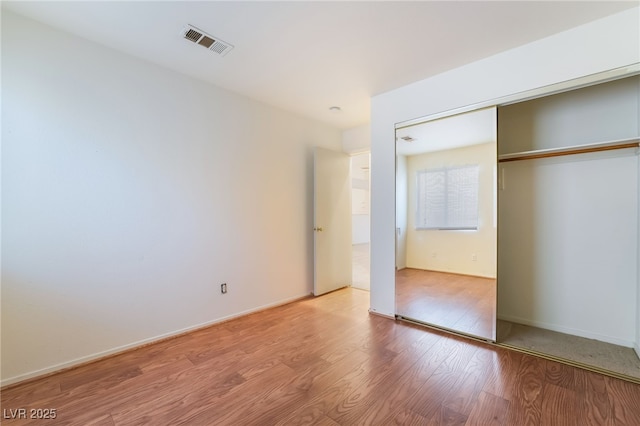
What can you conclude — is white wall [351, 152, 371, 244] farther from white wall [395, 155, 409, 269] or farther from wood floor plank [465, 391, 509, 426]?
wood floor plank [465, 391, 509, 426]

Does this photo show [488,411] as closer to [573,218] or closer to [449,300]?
[449,300]

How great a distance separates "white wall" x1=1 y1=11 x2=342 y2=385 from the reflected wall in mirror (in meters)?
1.74

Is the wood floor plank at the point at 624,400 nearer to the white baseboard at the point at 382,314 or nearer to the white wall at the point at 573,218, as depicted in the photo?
the white wall at the point at 573,218

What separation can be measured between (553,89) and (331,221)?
9.45ft

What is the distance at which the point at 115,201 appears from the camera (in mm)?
Answer: 2305

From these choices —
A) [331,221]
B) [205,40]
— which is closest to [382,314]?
[331,221]

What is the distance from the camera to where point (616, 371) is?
1.94 m

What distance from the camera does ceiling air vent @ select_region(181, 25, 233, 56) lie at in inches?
80.8

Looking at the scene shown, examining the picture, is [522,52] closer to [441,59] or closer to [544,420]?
[441,59]

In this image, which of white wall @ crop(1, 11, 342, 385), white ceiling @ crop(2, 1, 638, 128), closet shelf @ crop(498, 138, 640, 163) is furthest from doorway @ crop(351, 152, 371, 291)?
white ceiling @ crop(2, 1, 638, 128)

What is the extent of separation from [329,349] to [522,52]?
3.07 m

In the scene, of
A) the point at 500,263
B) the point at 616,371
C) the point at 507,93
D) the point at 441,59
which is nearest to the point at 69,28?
the point at 441,59

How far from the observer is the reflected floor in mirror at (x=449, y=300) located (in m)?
2.58

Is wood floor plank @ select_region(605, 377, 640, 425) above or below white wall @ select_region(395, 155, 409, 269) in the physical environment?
below
